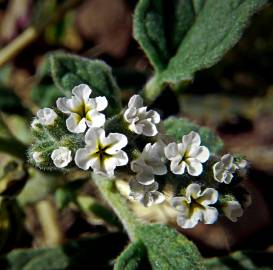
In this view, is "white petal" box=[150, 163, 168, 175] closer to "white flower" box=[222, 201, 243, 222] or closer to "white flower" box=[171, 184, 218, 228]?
"white flower" box=[171, 184, 218, 228]

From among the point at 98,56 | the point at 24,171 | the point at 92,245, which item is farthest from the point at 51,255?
the point at 98,56

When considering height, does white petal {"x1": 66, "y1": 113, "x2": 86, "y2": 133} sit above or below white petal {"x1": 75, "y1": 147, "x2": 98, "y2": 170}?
above

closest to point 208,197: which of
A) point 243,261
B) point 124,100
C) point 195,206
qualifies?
point 195,206

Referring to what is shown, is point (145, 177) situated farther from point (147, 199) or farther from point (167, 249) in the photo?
point (167, 249)

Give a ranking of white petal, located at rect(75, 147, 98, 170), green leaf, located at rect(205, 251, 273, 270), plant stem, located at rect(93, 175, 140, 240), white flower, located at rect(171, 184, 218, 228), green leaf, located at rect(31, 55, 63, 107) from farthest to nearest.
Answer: green leaf, located at rect(31, 55, 63, 107) < green leaf, located at rect(205, 251, 273, 270) < plant stem, located at rect(93, 175, 140, 240) < white flower, located at rect(171, 184, 218, 228) < white petal, located at rect(75, 147, 98, 170)

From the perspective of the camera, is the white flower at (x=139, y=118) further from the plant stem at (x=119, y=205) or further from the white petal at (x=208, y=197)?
the plant stem at (x=119, y=205)

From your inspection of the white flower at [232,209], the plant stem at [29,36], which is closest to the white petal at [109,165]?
the white flower at [232,209]

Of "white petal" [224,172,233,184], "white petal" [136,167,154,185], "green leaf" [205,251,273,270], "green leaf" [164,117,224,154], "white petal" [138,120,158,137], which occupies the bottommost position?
"green leaf" [205,251,273,270]

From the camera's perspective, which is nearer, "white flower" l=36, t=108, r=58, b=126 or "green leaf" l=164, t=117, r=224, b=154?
"white flower" l=36, t=108, r=58, b=126

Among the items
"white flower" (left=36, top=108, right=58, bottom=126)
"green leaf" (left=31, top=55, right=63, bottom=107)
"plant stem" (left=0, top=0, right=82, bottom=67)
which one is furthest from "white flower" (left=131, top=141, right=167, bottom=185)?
"plant stem" (left=0, top=0, right=82, bottom=67)
